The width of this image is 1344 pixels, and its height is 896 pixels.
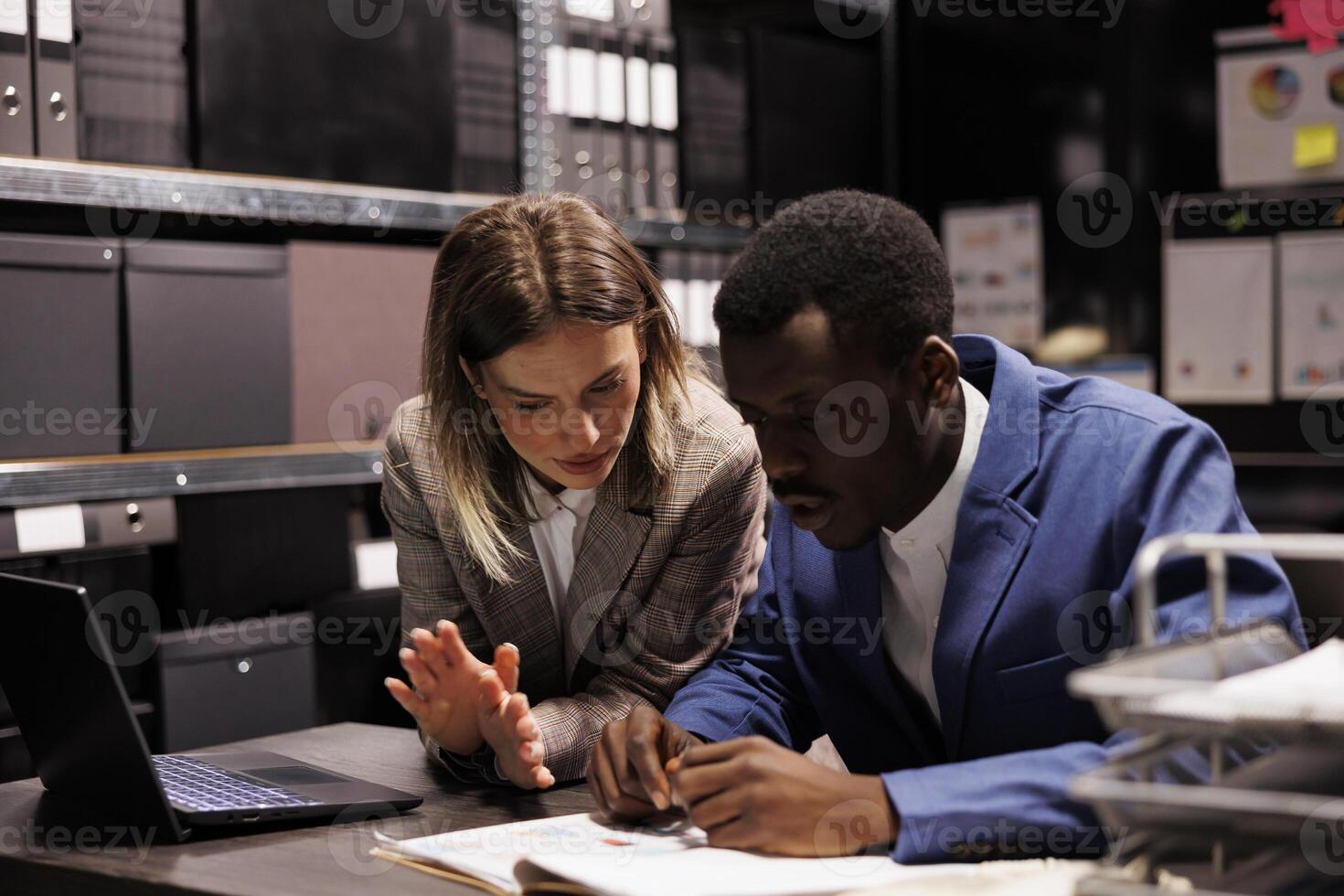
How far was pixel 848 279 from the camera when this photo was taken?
1.01 metres

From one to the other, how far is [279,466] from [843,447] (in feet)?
4.92

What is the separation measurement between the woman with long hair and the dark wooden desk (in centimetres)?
12

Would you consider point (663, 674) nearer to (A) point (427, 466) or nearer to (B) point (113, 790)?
(A) point (427, 466)

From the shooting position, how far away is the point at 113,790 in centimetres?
109

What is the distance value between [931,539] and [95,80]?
1.55 metres

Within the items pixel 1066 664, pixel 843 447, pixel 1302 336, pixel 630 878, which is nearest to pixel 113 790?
pixel 630 878

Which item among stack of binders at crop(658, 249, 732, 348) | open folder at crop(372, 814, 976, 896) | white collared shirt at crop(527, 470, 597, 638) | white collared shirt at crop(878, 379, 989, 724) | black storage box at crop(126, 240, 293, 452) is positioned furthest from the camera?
stack of binders at crop(658, 249, 732, 348)

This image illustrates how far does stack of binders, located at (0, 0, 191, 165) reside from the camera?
1.98 m

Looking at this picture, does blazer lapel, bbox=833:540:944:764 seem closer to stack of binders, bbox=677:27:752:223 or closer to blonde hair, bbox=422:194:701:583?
blonde hair, bbox=422:194:701:583

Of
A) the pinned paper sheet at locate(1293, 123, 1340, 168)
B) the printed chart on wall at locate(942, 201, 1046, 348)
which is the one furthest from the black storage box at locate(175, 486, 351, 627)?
the pinned paper sheet at locate(1293, 123, 1340, 168)

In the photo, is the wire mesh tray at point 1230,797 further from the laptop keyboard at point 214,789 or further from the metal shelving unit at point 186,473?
the metal shelving unit at point 186,473

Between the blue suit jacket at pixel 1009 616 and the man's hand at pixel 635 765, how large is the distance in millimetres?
94

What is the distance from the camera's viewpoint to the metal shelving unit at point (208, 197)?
1.98m

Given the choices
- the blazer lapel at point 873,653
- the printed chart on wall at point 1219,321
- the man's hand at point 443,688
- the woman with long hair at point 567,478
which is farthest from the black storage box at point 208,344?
the printed chart on wall at point 1219,321
